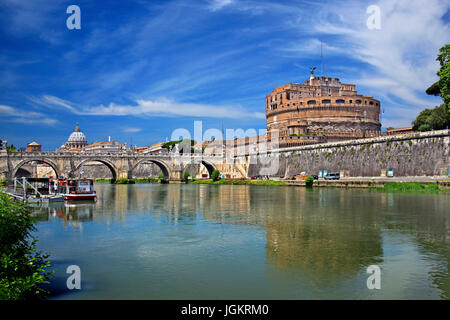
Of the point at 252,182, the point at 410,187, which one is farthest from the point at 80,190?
the point at 252,182

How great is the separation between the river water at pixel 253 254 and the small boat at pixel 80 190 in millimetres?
10662

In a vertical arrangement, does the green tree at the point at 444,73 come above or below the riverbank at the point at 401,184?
above

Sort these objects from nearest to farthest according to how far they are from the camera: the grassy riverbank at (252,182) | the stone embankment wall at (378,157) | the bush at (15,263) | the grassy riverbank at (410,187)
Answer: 1. the bush at (15,263)
2. the grassy riverbank at (410,187)
3. the stone embankment wall at (378,157)
4. the grassy riverbank at (252,182)

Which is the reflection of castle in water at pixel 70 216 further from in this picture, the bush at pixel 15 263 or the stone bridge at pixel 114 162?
the stone bridge at pixel 114 162

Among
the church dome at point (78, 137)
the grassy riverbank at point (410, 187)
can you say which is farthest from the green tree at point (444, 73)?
the church dome at point (78, 137)

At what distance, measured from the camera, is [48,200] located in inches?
1189

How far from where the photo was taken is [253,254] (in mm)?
11961

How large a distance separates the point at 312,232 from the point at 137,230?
7004 mm

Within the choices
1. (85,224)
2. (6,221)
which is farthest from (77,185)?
(6,221)

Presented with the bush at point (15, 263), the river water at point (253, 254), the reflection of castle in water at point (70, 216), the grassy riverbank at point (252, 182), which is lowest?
the river water at point (253, 254)

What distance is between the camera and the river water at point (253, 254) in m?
8.77
